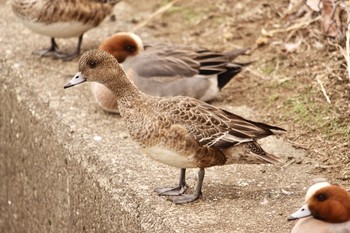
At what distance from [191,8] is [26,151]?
201cm

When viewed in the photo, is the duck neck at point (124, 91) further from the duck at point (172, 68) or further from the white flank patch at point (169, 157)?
the duck at point (172, 68)

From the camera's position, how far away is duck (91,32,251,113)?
5.61 meters

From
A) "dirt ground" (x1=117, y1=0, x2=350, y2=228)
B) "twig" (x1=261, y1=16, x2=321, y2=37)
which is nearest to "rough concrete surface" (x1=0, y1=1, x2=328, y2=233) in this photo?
"dirt ground" (x1=117, y1=0, x2=350, y2=228)

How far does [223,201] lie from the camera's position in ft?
14.4

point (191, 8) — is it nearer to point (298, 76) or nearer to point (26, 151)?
point (298, 76)

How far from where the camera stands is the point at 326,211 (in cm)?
377

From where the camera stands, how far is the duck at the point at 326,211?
374cm

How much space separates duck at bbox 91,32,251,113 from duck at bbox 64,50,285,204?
1062 millimetres

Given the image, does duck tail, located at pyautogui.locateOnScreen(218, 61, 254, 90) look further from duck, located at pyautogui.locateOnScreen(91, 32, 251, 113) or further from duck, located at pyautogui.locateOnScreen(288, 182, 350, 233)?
duck, located at pyautogui.locateOnScreen(288, 182, 350, 233)

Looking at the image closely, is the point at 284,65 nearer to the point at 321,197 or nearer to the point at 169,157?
the point at 169,157

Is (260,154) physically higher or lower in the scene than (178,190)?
higher

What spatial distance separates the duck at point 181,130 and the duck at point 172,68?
1062 millimetres

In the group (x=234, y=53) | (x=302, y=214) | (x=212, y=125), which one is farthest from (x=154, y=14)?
(x=302, y=214)

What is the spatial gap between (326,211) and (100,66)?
1.38 metres
